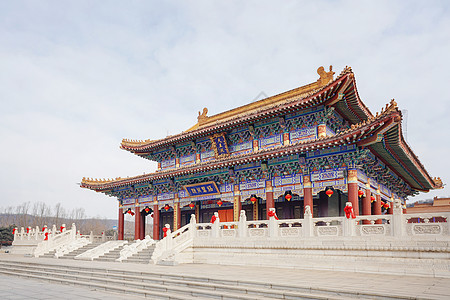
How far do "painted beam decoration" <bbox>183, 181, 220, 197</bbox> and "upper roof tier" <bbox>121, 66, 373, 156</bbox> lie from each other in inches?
119

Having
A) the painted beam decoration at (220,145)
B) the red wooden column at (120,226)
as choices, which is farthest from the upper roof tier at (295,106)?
the red wooden column at (120,226)

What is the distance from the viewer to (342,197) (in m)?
20.6

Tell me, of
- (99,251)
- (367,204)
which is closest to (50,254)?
(99,251)

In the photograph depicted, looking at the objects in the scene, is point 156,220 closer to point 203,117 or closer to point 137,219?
point 137,219

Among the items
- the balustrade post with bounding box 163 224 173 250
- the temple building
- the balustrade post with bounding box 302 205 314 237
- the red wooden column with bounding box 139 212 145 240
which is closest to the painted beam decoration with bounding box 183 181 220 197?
the temple building

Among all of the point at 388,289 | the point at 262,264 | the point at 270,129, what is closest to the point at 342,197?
the point at 270,129

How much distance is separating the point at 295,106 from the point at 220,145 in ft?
19.6

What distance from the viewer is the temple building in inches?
686

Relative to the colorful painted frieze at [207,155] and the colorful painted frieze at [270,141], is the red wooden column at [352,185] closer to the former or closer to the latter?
the colorful painted frieze at [270,141]

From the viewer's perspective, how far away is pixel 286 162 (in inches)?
763

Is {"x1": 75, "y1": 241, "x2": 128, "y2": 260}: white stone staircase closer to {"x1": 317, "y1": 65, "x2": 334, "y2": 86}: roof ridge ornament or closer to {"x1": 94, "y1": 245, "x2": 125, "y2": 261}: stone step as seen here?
{"x1": 94, "y1": 245, "x2": 125, "y2": 261}: stone step

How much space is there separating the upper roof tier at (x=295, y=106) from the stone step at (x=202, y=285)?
10.5m

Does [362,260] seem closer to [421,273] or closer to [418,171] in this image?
[421,273]

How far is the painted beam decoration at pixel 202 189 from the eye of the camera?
2244 cm
